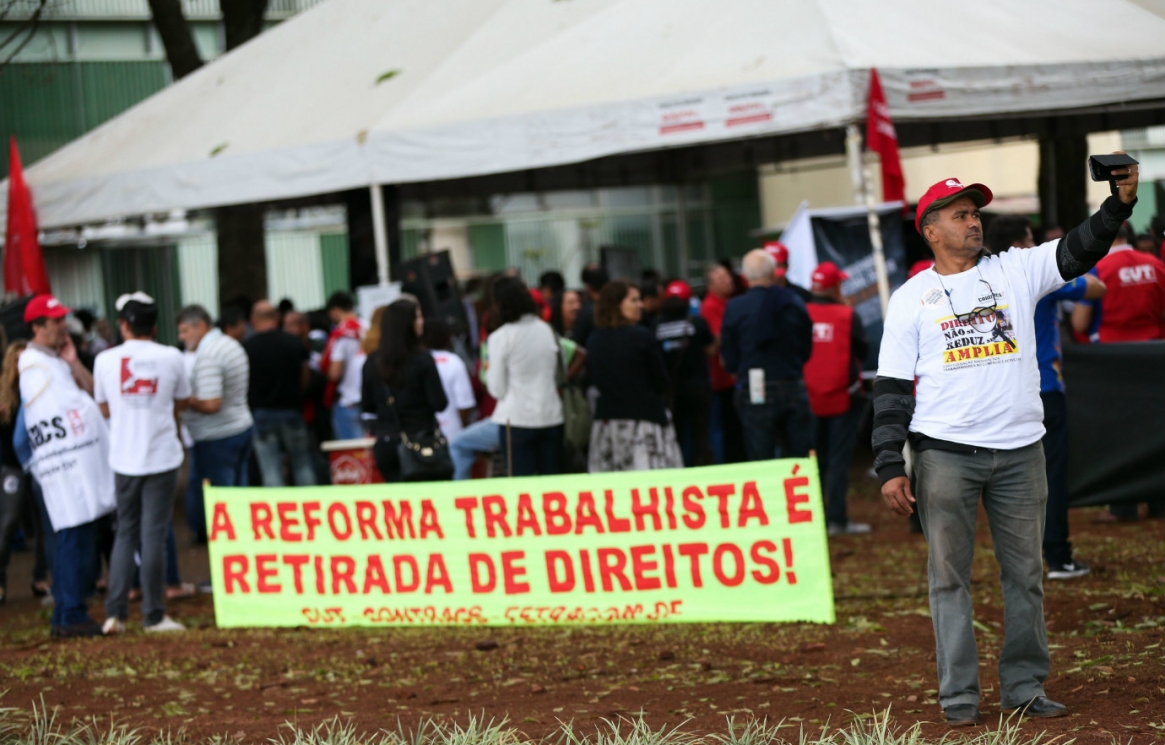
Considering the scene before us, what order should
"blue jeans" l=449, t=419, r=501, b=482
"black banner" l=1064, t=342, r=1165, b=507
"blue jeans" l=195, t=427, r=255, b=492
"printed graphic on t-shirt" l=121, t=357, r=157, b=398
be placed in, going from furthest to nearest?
1. "blue jeans" l=449, t=419, r=501, b=482
2. "blue jeans" l=195, t=427, r=255, b=492
3. "black banner" l=1064, t=342, r=1165, b=507
4. "printed graphic on t-shirt" l=121, t=357, r=157, b=398

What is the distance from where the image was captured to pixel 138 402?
27.2ft

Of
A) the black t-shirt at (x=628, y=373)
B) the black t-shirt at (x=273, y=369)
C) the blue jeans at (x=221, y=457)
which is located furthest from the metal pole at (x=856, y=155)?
the blue jeans at (x=221, y=457)

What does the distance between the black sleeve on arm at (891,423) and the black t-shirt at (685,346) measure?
7018mm

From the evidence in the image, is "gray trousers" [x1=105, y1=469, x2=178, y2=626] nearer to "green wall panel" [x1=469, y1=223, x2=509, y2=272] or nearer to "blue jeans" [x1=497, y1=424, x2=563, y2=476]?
"blue jeans" [x1=497, y1=424, x2=563, y2=476]

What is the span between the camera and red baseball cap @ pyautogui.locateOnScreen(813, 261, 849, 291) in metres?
10.2

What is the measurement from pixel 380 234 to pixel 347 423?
1768 mm

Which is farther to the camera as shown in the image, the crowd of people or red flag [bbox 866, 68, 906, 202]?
red flag [bbox 866, 68, 906, 202]

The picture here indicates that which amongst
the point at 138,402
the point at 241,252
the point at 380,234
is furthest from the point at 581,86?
the point at 241,252

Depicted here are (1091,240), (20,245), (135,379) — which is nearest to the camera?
(1091,240)

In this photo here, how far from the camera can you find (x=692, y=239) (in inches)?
1325

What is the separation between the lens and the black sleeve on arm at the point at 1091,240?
15.4ft

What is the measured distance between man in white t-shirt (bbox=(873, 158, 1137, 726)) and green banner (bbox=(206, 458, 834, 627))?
1961 millimetres

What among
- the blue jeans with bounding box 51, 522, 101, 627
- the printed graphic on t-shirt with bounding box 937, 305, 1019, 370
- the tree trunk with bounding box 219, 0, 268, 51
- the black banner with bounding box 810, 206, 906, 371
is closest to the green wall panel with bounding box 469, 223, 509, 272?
the tree trunk with bounding box 219, 0, 268, 51

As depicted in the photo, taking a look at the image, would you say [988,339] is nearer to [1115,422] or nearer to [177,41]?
[1115,422]
